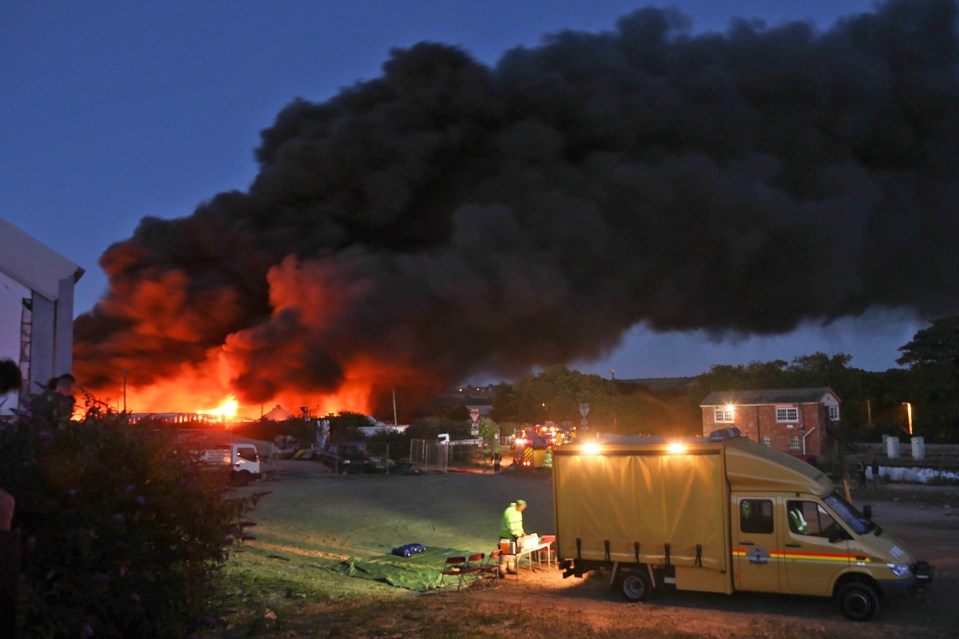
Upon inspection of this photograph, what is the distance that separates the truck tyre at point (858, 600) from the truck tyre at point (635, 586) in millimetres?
2322

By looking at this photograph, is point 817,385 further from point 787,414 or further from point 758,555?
point 758,555

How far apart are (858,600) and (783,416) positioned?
136ft

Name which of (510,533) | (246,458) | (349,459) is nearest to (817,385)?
(349,459)

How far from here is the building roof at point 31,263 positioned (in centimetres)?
739

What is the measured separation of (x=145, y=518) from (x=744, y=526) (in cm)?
747

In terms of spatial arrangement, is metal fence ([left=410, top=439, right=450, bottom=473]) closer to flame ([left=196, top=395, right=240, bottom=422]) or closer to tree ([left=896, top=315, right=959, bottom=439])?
flame ([left=196, top=395, right=240, bottom=422])

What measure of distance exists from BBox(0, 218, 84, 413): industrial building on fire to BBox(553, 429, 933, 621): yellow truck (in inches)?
262

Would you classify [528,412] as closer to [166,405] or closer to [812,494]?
[166,405]

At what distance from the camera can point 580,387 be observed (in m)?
82.4

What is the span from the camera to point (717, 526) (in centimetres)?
988

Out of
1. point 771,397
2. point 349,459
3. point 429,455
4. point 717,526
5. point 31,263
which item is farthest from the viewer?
point 771,397

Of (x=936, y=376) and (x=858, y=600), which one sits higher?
(x=936, y=376)

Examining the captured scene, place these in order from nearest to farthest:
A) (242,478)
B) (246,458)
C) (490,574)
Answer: (490,574)
(242,478)
(246,458)

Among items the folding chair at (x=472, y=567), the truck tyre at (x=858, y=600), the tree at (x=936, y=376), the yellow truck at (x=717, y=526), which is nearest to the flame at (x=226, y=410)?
the folding chair at (x=472, y=567)
